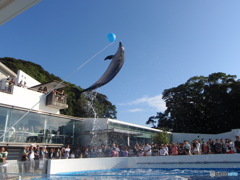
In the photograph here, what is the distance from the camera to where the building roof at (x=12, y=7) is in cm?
234

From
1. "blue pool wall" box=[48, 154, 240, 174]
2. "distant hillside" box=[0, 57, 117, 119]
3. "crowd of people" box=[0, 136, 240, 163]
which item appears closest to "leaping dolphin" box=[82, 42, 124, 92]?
"blue pool wall" box=[48, 154, 240, 174]

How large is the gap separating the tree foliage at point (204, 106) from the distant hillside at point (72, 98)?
12.7 meters

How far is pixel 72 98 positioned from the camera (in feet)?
144

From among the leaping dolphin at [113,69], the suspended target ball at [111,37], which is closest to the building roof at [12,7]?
the suspended target ball at [111,37]

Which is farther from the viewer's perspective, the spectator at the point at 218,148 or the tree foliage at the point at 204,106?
the tree foliage at the point at 204,106

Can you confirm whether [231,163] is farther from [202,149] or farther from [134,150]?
[134,150]

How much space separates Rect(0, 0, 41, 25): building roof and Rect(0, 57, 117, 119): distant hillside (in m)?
37.6

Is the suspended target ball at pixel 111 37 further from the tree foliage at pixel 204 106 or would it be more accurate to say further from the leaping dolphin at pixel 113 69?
the tree foliage at pixel 204 106

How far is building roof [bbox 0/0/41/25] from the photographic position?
234 centimetres

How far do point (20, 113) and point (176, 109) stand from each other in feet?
102

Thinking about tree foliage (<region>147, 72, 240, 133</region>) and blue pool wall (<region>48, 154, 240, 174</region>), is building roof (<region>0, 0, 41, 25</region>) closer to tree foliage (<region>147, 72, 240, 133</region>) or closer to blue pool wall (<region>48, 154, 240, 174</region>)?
blue pool wall (<region>48, 154, 240, 174</region>)

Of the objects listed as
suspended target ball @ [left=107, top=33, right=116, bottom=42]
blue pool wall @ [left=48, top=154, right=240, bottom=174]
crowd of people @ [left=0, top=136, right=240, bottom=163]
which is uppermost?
suspended target ball @ [left=107, top=33, right=116, bottom=42]

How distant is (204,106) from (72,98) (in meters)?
24.8

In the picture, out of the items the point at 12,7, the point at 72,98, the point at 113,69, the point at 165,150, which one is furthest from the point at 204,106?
the point at 12,7
